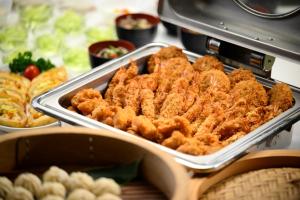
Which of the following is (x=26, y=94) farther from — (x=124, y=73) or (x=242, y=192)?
(x=242, y=192)

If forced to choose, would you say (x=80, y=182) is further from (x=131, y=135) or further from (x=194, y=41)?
(x=194, y=41)

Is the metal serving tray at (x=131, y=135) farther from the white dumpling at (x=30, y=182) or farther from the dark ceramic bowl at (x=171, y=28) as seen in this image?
the dark ceramic bowl at (x=171, y=28)

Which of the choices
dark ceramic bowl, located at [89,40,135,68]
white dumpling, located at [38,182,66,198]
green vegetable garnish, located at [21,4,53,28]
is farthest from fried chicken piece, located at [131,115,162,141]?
green vegetable garnish, located at [21,4,53,28]

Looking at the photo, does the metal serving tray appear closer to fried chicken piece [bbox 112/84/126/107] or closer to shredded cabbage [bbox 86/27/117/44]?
fried chicken piece [bbox 112/84/126/107]

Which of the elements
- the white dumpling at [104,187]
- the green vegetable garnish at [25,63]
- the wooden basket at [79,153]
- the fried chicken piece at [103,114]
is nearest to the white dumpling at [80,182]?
the white dumpling at [104,187]

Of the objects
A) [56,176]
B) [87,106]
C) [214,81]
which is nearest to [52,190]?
[56,176]

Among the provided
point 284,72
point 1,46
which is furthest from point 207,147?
point 1,46
